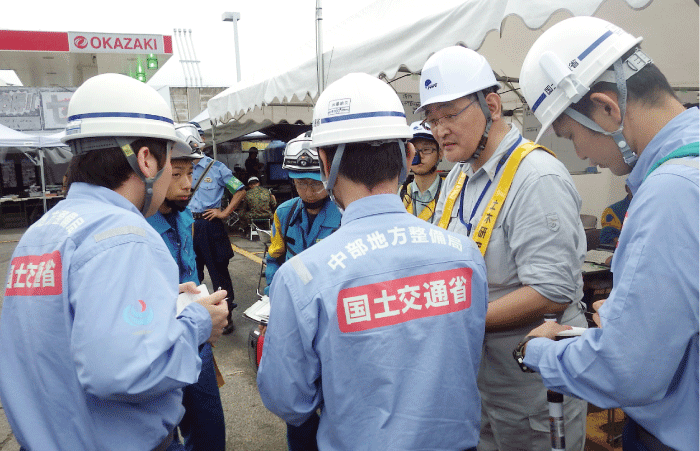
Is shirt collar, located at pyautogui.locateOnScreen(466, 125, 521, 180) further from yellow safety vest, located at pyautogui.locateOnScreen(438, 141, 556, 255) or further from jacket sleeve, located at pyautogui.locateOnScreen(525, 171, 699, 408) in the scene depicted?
jacket sleeve, located at pyautogui.locateOnScreen(525, 171, 699, 408)

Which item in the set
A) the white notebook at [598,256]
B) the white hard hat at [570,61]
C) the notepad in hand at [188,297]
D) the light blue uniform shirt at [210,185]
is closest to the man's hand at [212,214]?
the light blue uniform shirt at [210,185]

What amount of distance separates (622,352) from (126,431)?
1344mm

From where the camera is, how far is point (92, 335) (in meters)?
1.18

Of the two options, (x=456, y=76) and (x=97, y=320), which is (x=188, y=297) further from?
(x=456, y=76)

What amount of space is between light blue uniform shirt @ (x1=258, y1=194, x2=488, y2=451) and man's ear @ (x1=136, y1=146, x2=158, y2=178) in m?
0.65

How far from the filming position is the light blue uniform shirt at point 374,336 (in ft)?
4.10

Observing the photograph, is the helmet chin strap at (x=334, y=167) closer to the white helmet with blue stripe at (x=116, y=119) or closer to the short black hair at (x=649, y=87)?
the white helmet with blue stripe at (x=116, y=119)

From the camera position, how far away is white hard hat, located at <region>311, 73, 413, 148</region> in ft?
4.63

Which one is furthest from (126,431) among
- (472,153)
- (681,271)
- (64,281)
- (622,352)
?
(472,153)

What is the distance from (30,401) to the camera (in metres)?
1.36

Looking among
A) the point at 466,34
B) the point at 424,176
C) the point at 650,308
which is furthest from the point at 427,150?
the point at 650,308

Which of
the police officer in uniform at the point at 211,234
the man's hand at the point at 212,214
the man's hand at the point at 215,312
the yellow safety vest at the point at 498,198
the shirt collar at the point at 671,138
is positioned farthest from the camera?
the man's hand at the point at 212,214

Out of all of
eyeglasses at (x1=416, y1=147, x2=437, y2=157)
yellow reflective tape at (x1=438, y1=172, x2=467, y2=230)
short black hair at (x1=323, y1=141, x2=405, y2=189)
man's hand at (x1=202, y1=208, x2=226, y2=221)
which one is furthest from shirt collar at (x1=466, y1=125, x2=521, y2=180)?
man's hand at (x1=202, y1=208, x2=226, y2=221)

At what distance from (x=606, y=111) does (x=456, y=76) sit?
89 cm
